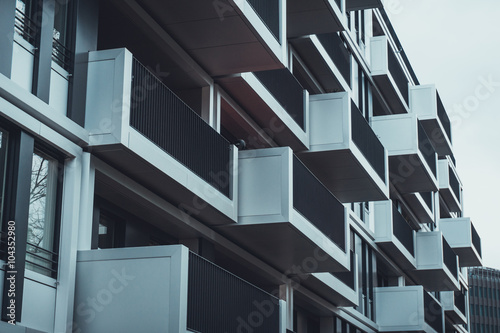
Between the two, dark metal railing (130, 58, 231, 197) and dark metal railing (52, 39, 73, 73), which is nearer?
dark metal railing (52, 39, 73, 73)

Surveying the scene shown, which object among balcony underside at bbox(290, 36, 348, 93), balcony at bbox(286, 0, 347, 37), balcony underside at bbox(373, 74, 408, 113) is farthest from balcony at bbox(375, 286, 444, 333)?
balcony at bbox(286, 0, 347, 37)

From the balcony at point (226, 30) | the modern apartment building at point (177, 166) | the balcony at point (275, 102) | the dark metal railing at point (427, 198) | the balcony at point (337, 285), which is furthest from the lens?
the dark metal railing at point (427, 198)

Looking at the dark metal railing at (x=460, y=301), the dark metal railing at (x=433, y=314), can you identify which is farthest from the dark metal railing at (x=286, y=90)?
the dark metal railing at (x=460, y=301)

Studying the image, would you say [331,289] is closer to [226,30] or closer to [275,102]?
[275,102]

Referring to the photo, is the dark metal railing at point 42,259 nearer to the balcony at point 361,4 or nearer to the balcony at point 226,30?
the balcony at point 226,30

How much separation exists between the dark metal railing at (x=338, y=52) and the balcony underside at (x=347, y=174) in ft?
10.6

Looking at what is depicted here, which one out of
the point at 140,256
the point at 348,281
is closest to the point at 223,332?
the point at 140,256

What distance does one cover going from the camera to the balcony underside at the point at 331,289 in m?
23.3

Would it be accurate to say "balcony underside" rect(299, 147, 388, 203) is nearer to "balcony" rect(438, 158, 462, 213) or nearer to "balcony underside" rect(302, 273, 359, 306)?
"balcony underside" rect(302, 273, 359, 306)

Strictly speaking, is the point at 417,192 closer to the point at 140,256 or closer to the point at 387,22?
the point at 387,22

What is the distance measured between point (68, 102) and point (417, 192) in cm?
2542

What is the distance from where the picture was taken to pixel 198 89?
719 inches

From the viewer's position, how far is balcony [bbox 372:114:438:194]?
103ft

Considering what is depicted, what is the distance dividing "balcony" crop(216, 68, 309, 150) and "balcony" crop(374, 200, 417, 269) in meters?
9.39
